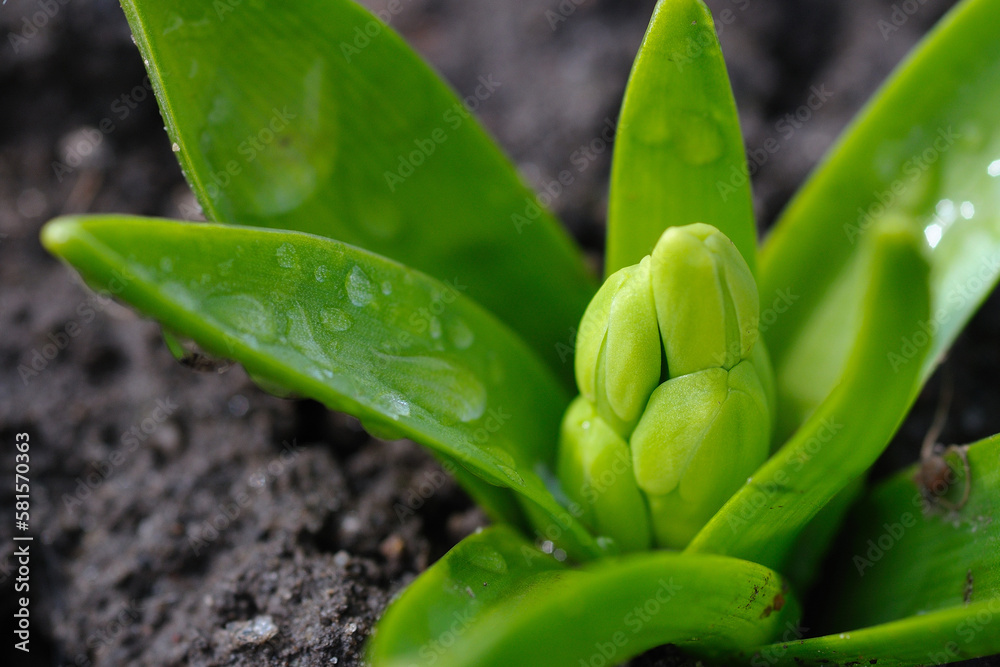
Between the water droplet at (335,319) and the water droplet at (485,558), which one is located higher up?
the water droplet at (335,319)

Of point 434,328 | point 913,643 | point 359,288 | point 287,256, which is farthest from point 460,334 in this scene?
A: point 913,643

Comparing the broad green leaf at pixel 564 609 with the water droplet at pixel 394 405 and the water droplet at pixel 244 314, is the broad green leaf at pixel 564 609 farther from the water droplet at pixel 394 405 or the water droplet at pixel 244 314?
the water droplet at pixel 244 314

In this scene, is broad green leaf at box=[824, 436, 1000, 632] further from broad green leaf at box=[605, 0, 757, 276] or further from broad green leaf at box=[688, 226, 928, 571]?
broad green leaf at box=[605, 0, 757, 276]

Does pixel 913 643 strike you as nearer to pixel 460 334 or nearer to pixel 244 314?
pixel 460 334

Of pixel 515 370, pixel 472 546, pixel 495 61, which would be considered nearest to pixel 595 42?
pixel 495 61

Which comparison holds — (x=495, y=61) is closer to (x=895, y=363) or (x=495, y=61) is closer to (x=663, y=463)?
(x=663, y=463)

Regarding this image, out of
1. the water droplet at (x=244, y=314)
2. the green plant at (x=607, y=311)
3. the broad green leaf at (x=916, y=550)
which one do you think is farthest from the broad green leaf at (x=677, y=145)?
the water droplet at (x=244, y=314)
